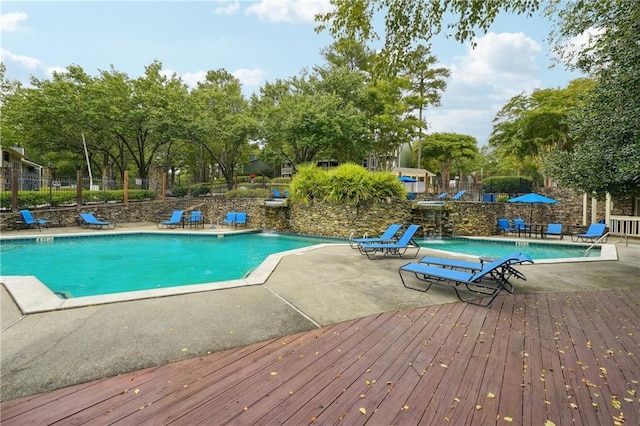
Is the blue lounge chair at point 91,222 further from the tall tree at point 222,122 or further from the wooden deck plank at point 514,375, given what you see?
the wooden deck plank at point 514,375

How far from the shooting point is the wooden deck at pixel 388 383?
214 cm

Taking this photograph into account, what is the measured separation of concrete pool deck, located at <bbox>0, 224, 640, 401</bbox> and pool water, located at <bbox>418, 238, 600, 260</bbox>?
4759mm

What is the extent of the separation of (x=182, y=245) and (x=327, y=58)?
22.4 metres

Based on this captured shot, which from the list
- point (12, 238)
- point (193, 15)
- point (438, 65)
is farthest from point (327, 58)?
point (12, 238)

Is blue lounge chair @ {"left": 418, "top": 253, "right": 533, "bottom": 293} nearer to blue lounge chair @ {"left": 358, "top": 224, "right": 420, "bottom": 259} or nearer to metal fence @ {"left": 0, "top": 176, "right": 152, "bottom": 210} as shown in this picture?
blue lounge chair @ {"left": 358, "top": 224, "right": 420, "bottom": 259}

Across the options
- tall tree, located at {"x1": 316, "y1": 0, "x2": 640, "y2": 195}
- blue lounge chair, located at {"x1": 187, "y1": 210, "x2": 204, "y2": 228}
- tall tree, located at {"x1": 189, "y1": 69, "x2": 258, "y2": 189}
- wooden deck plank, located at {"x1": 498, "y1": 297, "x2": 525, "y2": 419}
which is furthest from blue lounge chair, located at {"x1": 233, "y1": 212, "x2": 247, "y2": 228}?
wooden deck plank, located at {"x1": 498, "y1": 297, "x2": 525, "y2": 419}

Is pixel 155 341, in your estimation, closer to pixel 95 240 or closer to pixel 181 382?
pixel 181 382

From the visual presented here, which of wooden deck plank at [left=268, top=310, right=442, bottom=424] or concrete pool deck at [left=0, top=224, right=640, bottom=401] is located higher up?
concrete pool deck at [left=0, top=224, right=640, bottom=401]

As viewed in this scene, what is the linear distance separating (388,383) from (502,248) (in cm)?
1141

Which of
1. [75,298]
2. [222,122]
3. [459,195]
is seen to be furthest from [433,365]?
[222,122]

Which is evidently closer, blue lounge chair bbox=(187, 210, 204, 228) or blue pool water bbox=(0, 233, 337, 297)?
blue pool water bbox=(0, 233, 337, 297)

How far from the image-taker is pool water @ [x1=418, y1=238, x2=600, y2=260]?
11008mm

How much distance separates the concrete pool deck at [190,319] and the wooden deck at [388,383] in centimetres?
25

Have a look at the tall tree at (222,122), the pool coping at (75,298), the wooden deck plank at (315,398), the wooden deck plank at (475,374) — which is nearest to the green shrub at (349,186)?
the pool coping at (75,298)
